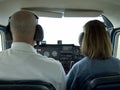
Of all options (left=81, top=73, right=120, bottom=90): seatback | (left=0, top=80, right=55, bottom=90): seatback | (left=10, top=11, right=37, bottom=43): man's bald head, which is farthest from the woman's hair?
(left=0, top=80, right=55, bottom=90): seatback

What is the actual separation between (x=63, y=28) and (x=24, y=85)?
343cm

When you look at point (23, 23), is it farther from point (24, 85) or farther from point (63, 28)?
point (63, 28)

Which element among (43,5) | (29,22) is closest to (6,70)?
(29,22)

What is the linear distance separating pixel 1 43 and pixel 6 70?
2769mm

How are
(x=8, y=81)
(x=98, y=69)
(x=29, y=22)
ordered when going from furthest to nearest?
1. (x=98, y=69)
2. (x=29, y=22)
3. (x=8, y=81)

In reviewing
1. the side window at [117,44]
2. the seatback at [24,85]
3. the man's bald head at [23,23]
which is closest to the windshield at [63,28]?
the side window at [117,44]

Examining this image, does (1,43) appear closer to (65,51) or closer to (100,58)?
(65,51)

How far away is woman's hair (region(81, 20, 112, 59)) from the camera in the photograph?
2637 mm

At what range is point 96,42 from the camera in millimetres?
2688

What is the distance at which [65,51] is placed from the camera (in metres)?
4.41

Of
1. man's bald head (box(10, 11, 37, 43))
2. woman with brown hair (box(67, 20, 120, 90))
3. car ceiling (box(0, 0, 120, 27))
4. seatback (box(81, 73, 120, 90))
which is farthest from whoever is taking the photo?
car ceiling (box(0, 0, 120, 27))

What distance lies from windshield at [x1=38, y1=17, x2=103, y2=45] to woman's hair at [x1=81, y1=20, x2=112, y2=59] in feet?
7.65

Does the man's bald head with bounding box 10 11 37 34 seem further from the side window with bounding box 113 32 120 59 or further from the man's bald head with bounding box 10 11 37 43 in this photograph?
the side window with bounding box 113 32 120 59

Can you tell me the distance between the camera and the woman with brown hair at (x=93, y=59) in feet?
8.35
